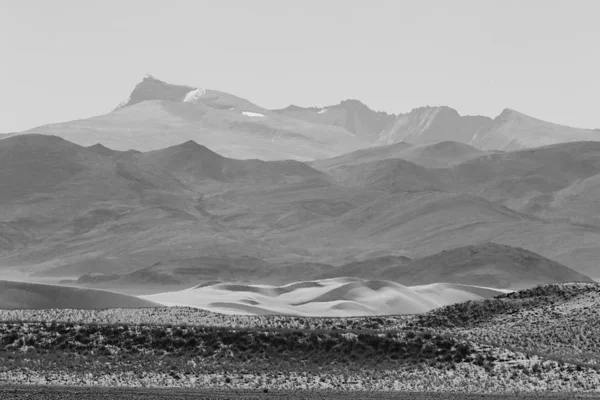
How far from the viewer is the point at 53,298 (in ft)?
181

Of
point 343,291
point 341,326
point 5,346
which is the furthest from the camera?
point 343,291

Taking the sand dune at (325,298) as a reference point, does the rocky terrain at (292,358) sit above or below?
above

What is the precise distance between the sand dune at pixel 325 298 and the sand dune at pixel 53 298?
7.08 meters

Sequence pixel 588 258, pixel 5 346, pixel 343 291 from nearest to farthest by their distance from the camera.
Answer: pixel 5 346 → pixel 343 291 → pixel 588 258

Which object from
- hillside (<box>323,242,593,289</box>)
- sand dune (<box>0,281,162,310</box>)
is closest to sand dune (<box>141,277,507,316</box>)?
sand dune (<box>0,281,162,310</box>)

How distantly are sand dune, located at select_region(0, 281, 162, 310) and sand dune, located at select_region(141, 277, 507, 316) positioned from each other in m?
7.08

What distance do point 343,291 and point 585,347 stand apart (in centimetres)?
3109

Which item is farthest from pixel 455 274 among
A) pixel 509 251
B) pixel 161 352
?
pixel 161 352

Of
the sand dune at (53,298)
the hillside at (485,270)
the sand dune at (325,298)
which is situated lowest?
the hillside at (485,270)

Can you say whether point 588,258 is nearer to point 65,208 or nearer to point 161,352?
point 65,208

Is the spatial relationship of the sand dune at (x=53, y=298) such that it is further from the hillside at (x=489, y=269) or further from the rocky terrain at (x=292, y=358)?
the hillside at (x=489, y=269)

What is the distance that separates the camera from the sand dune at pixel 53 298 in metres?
54.6

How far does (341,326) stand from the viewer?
152ft

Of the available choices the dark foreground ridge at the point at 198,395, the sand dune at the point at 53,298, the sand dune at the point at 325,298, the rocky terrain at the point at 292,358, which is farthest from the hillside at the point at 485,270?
the dark foreground ridge at the point at 198,395
